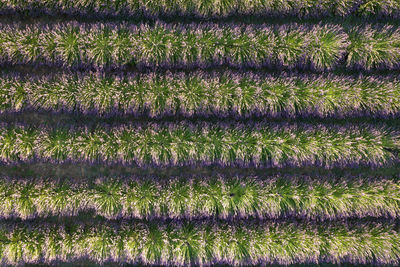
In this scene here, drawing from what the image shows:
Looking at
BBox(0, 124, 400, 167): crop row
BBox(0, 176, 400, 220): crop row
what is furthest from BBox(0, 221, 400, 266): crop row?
BBox(0, 124, 400, 167): crop row

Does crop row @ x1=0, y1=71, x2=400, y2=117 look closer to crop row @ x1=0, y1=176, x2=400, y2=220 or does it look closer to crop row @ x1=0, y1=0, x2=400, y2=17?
crop row @ x1=0, y1=0, x2=400, y2=17

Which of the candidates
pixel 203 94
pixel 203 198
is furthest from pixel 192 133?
pixel 203 198

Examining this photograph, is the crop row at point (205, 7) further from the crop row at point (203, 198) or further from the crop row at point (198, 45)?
the crop row at point (203, 198)

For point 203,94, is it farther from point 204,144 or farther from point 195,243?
point 195,243

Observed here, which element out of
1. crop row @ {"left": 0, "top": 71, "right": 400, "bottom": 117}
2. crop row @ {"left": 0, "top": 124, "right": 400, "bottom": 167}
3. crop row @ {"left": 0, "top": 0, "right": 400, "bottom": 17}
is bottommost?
crop row @ {"left": 0, "top": 124, "right": 400, "bottom": 167}

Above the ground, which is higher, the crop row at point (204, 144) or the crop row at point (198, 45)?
the crop row at point (198, 45)

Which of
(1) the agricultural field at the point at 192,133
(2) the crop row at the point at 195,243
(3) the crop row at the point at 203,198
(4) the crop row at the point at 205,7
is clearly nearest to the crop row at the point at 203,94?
(1) the agricultural field at the point at 192,133
